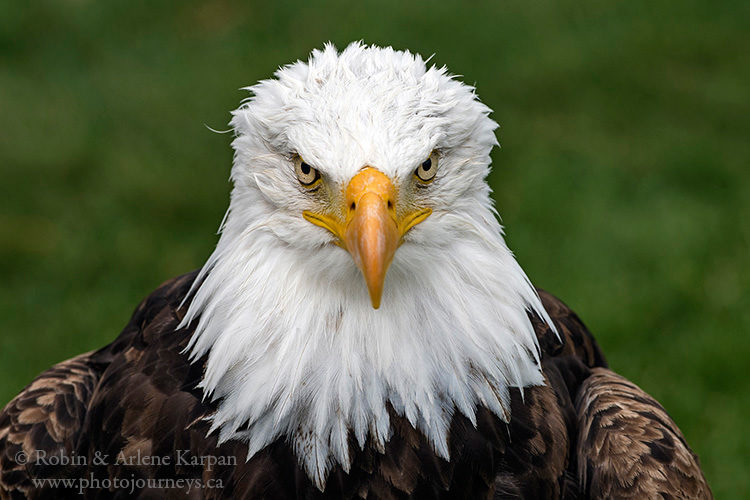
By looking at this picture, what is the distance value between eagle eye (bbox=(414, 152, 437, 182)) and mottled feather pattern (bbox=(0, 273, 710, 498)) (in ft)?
2.44

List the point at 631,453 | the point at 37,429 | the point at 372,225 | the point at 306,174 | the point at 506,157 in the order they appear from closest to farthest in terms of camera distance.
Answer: the point at 372,225, the point at 306,174, the point at 631,453, the point at 37,429, the point at 506,157

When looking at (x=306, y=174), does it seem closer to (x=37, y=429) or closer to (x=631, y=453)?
(x=631, y=453)

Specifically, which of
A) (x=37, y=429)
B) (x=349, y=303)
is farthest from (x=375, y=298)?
(x=37, y=429)

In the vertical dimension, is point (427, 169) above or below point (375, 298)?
above

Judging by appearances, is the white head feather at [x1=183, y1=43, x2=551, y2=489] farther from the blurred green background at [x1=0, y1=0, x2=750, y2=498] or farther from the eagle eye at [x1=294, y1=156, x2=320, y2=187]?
the blurred green background at [x1=0, y1=0, x2=750, y2=498]

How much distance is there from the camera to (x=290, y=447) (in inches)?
113

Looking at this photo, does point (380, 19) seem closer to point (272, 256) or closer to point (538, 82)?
point (538, 82)

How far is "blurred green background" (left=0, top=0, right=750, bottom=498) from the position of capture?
623 centimetres

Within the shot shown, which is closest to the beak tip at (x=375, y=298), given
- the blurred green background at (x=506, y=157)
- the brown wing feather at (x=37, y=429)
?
the brown wing feather at (x=37, y=429)

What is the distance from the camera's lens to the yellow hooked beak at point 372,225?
8.01 ft

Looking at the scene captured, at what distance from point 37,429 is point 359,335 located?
153 centimetres

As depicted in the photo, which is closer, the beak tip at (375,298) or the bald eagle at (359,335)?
the beak tip at (375,298)

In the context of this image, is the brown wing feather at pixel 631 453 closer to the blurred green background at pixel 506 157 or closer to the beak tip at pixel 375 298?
the beak tip at pixel 375 298

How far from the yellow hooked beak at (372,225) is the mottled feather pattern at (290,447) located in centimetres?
62
